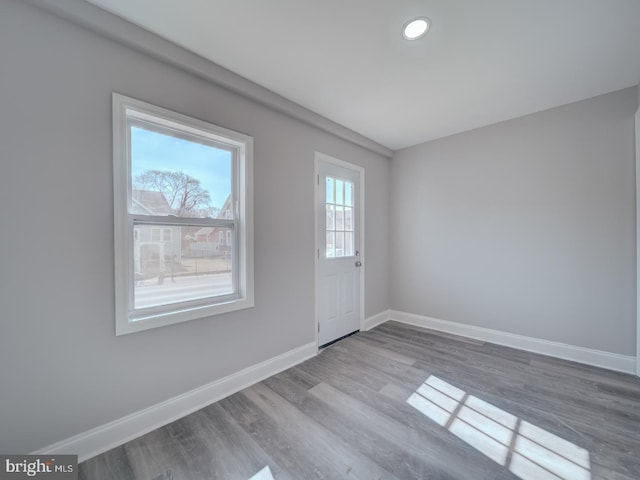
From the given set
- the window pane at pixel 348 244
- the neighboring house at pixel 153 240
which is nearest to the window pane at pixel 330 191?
the window pane at pixel 348 244

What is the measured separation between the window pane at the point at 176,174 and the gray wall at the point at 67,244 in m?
0.19

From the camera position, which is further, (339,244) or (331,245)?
(339,244)

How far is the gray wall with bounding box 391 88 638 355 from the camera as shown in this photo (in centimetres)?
256

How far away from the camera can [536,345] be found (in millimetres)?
2963

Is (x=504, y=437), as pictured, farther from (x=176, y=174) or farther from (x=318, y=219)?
(x=176, y=174)

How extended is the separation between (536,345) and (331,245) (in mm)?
2569

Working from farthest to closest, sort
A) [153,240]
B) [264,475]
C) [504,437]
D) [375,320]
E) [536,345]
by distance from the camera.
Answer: [375,320] < [536,345] < [153,240] < [504,437] < [264,475]

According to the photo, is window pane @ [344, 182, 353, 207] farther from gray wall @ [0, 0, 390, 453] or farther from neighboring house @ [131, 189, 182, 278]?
neighboring house @ [131, 189, 182, 278]

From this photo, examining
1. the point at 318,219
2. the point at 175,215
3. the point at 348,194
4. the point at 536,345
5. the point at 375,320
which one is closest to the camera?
the point at 175,215

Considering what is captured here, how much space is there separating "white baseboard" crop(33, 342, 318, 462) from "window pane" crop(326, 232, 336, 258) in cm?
130

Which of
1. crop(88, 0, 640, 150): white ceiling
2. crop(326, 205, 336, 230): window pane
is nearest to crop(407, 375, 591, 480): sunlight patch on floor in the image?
crop(326, 205, 336, 230): window pane

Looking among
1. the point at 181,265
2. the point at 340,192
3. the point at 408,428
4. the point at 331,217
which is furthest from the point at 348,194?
the point at 408,428

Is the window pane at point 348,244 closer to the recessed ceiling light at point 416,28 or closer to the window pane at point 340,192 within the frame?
the window pane at point 340,192

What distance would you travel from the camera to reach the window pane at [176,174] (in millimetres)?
1847
